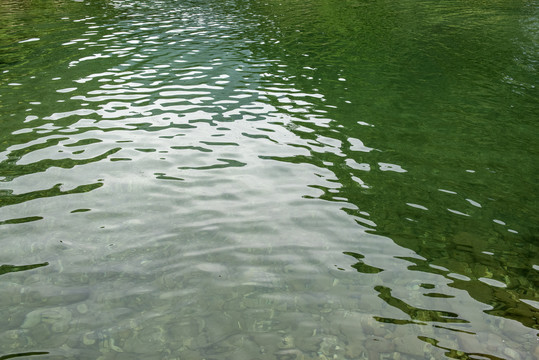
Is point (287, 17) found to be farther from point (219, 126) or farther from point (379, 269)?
point (379, 269)

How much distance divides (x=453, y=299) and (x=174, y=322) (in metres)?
4.43

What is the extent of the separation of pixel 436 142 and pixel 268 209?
630 cm

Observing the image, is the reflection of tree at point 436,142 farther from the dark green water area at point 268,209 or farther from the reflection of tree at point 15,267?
the reflection of tree at point 15,267

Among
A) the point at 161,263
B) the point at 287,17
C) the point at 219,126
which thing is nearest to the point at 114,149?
the point at 219,126

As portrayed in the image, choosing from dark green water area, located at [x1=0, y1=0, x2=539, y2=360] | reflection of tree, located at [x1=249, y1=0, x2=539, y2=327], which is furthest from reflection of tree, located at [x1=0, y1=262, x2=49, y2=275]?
reflection of tree, located at [x1=249, y1=0, x2=539, y2=327]

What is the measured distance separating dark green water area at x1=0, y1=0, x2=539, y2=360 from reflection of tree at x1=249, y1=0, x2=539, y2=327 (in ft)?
0.23

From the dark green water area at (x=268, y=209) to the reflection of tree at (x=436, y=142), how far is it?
0.07m

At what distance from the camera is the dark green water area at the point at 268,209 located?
22.6 feet

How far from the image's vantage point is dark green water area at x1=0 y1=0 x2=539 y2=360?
22.6ft

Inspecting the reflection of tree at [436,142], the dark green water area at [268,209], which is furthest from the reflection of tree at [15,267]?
the reflection of tree at [436,142]

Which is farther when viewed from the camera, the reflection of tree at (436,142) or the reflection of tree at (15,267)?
the reflection of tree at (436,142)

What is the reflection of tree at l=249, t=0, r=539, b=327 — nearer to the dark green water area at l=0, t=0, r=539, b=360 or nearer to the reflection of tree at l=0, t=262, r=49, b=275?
the dark green water area at l=0, t=0, r=539, b=360

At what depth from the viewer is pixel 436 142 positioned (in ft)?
45.0

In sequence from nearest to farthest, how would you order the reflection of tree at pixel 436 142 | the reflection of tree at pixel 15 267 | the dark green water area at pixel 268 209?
the dark green water area at pixel 268 209, the reflection of tree at pixel 15 267, the reflection of tree at pixel 436 142
